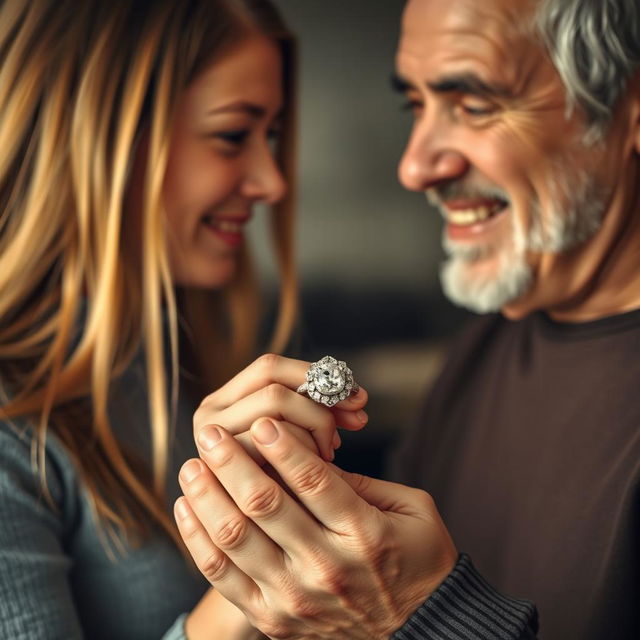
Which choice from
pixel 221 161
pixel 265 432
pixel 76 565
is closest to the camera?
pixel 265 432

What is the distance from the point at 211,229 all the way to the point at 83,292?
0.25 m

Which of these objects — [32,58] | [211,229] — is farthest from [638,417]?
[32,58]

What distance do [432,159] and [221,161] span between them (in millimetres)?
339

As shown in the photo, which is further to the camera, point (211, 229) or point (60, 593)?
point (211, 229)

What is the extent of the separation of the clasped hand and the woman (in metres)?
0.13

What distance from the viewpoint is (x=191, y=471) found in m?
0.75

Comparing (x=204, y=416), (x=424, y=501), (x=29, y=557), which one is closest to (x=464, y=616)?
(x=424, y=501)

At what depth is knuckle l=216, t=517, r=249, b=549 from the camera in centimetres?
74

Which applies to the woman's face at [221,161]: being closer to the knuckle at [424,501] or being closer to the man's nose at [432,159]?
the man's nose at [432,159]

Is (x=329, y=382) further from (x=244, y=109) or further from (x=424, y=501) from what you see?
(x=244, y=109)

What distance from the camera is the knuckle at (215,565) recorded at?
78cm

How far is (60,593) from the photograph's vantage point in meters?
0.91

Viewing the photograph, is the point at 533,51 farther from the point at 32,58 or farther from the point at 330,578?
the point at 330,578

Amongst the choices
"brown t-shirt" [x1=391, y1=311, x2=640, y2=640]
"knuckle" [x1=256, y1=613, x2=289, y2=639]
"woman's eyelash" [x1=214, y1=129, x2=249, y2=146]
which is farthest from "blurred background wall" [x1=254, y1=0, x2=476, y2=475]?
"knuckle" [x1=256, y1=613, x2=289, y2=639]
